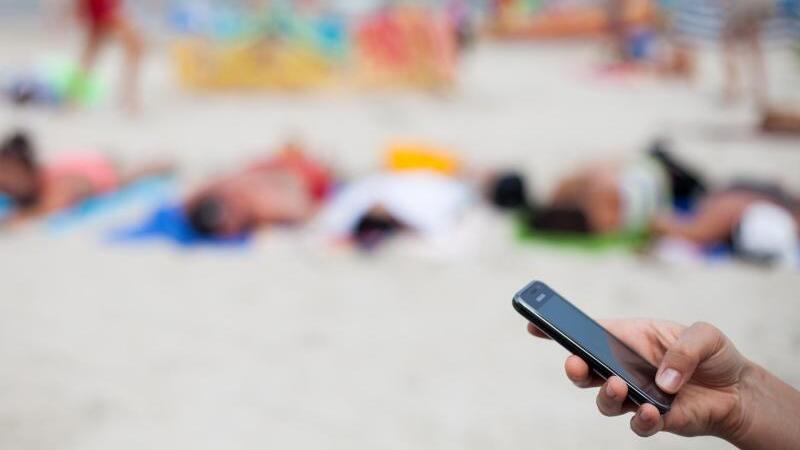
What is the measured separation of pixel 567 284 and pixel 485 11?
12.0m

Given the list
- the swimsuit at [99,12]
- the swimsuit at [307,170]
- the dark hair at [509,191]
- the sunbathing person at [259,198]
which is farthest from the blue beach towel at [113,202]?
the swimsuit at [99,12]

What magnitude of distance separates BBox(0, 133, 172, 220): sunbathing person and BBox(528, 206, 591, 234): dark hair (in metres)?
2.80

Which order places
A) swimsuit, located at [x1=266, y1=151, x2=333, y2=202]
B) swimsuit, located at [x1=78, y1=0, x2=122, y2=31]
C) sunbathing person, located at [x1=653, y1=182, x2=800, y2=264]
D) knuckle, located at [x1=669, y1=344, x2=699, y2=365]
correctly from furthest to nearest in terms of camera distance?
swimsuit, located at [x1=78, y1=0, x2=122, y2=31] < swimsuit, located at [x1=266, y1=151, x2=333, y2=202] < sunbathing person, located at [x1=653, y1=182, x2=800, y2=264] < knuckle, located at [x1=669, y1=344, x2=699, y2=365]

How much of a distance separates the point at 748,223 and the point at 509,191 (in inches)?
51.9

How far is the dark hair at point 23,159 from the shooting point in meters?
4.27

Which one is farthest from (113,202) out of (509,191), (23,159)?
(509,191)

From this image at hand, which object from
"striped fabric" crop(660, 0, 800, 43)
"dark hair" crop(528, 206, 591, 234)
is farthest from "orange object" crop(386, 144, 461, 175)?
"striped fabric" crop(660, 0, 800, 43)

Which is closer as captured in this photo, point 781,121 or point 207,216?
point 207,216

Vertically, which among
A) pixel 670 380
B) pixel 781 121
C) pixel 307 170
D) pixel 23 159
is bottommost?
pixel 781 121

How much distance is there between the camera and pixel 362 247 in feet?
12.9

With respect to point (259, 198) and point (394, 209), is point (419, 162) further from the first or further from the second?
point (259, 198)

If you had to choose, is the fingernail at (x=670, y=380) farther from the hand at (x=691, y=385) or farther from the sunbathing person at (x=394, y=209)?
the sunbathing person at (x=394, y=209)

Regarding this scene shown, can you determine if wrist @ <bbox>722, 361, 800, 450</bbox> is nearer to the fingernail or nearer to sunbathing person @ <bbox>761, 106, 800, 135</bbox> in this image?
the fingernail

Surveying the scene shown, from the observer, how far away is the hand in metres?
1.09
